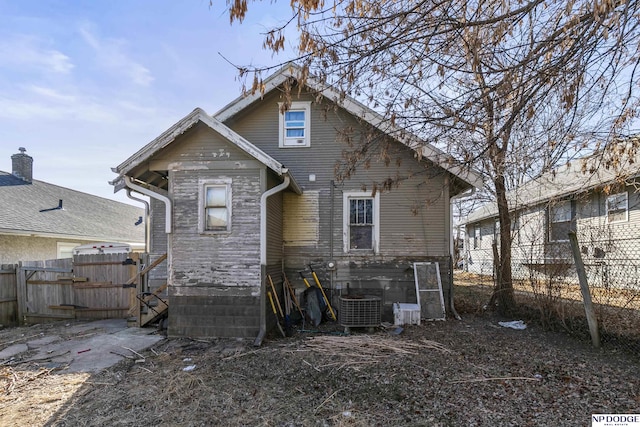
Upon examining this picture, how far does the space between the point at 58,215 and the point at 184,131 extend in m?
11.4

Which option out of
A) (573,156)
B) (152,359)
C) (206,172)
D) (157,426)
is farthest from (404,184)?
(157,426)

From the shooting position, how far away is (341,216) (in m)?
8.54

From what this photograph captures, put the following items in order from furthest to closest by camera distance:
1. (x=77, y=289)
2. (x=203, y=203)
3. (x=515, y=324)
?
(x=77, y=289), (x=515, y=324), (x=203, y=203)

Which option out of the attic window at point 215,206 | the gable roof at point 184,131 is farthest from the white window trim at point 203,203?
Answer: the gable roof at point 184,131

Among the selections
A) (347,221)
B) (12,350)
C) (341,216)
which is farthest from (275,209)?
(12,350)

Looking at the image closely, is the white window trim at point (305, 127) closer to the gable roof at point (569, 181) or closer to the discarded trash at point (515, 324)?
the gable roof at point (569, 181)

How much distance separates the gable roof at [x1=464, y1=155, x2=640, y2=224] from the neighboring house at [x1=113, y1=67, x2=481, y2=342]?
6.57ft

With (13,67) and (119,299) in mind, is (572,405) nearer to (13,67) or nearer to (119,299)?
(119,299)

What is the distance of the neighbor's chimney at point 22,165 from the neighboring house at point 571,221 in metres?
18.2

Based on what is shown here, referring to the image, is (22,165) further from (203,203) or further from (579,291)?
(579,291)

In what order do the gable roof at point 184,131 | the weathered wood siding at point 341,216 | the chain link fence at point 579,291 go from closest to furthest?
the chain link fence at point 579,291, the gable roof at point 184,131, the weathered wood siding at point 341,216

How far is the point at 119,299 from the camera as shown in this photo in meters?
8.92

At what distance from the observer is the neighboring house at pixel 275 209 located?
682 centimetres

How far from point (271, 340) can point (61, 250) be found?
11777 mm
